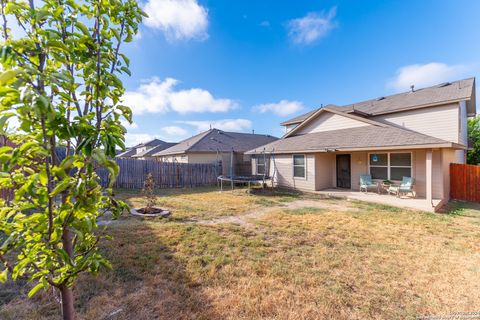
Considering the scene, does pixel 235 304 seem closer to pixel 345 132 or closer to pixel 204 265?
pixel 204 265

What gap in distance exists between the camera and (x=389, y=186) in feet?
34.7

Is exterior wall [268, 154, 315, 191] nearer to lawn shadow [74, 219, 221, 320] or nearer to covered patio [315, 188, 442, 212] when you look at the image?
covered patio [315, 188, 442, 212]

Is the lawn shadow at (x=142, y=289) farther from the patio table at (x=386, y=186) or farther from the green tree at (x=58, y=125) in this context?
the patio table at (x=386, y=186)

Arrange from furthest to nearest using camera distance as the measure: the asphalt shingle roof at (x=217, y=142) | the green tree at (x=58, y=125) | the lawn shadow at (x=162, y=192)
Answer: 1. the asphalt shingle roof at (x=217, y=142)
2. the lawn shadow at (x=162, y=192)
3. the green tree at (x=58, y=125)

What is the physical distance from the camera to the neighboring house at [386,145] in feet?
30.9

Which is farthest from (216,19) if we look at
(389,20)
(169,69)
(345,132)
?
(345,132)

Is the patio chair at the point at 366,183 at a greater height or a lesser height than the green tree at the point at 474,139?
lesser

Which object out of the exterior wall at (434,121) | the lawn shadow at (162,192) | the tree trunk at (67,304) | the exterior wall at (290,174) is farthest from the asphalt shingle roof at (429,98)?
the tree trunk at (67,304)

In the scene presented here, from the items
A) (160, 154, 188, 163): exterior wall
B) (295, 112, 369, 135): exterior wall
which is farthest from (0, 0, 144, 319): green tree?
(160, 154, 188, 163): exterior wall

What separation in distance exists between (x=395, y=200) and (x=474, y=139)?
2098 centimetres

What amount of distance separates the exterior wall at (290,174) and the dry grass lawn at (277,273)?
5.86 metres

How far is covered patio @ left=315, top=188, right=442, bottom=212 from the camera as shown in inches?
325

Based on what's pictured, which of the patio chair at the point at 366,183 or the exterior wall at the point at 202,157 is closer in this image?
the patio chair at the point at 366,183

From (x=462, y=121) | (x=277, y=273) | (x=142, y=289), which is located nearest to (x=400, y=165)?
(x=462, y=121)
